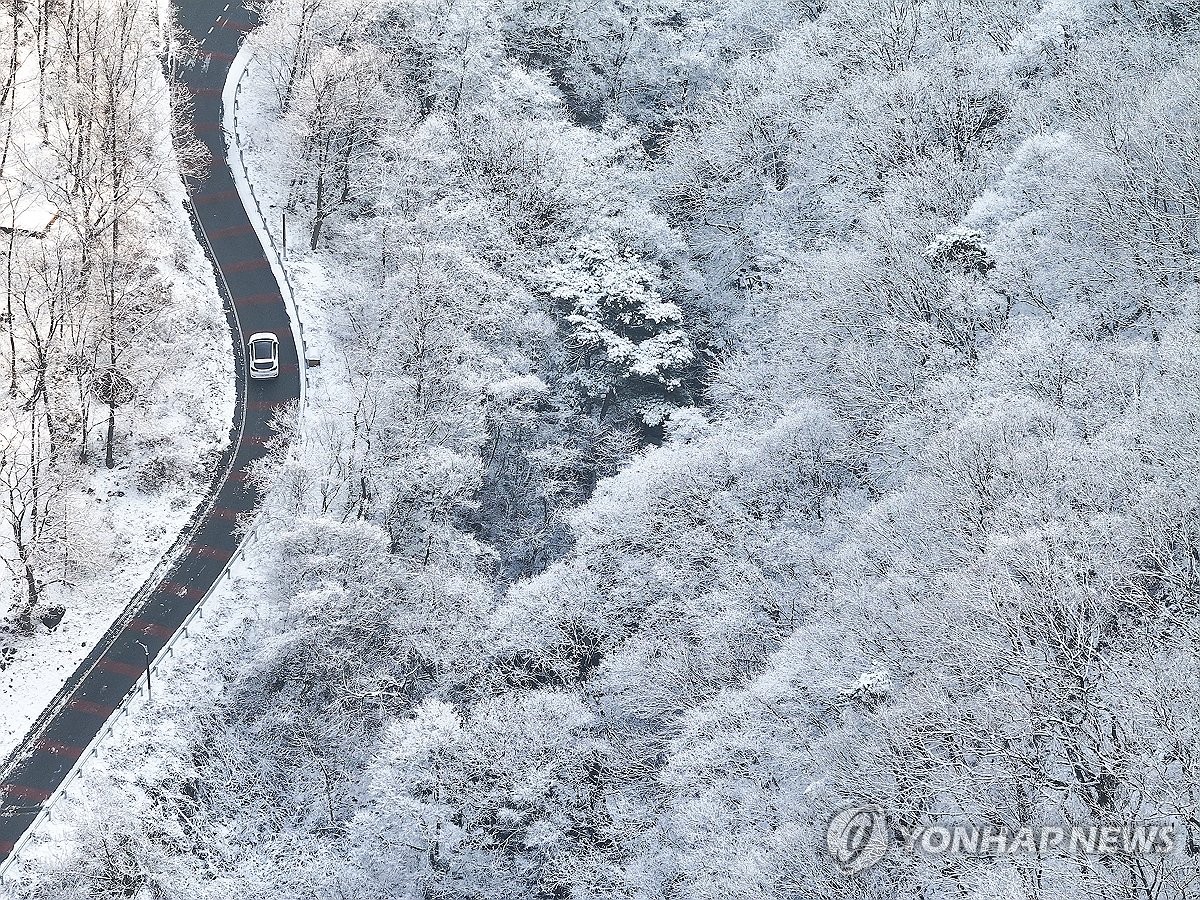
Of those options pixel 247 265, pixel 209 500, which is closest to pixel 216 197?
pixel 247 265

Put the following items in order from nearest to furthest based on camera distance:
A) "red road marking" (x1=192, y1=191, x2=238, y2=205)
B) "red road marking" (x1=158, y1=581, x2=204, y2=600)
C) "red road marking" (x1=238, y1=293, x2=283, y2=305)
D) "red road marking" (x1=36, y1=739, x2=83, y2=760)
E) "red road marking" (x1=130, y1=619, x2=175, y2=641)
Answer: "red road marking" (x1=36, y1=739, x2=83, y2=760)
"red road marking" (x1=130, y1=619, x2=175, y2=641)
"red road marking" (x1=158, y1=581, x2=204, y2=600)
"red road marking" (x1=238, y1=293, x2=283, y2=305)
"red road marking" (x1=192, y1=191, x2=238, y2=205)

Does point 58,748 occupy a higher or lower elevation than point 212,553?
lower

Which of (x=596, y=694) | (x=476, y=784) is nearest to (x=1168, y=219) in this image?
(x=596, y=694)

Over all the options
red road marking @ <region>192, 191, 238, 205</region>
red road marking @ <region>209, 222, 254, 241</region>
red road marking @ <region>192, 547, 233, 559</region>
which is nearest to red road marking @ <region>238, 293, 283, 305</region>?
red road marking @ <region>209, 222, 254, 241</region>

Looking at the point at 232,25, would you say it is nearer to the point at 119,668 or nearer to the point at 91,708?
the point at 119,668

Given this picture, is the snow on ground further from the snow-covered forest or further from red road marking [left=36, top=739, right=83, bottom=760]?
the snow-covered forest

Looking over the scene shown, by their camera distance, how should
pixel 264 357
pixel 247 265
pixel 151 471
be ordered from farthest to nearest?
pixel 247 265, pixel 264 357, pixel 151 471

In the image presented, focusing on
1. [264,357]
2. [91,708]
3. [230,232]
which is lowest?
[91,708]
